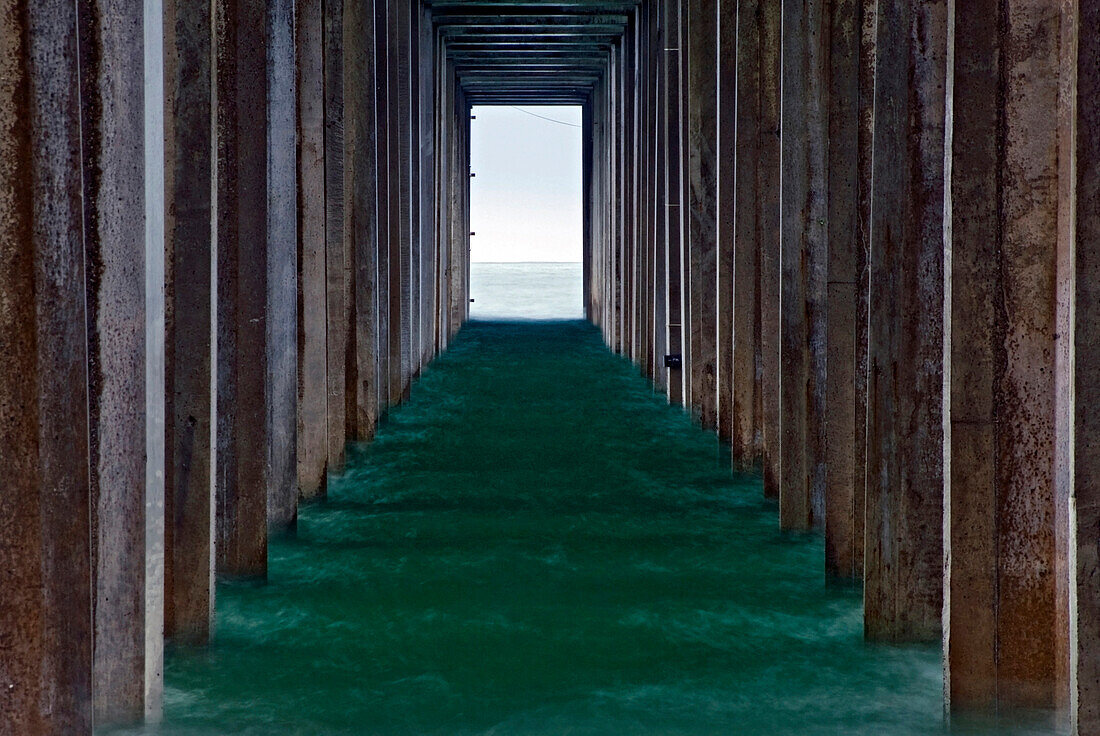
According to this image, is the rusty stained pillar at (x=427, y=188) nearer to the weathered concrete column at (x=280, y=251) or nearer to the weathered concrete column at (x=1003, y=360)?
the weathered concrete column at (x=280, y=251)

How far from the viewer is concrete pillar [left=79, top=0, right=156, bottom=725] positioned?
309cm

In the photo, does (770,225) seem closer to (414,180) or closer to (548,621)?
(548,621)

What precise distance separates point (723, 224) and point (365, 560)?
3900mm

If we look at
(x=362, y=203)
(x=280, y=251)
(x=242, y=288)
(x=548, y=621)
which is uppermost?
(x=362, y=203)

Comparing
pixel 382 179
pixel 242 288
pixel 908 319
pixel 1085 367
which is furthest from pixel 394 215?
pixel 1085 367

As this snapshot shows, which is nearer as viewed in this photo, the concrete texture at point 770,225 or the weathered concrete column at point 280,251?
the weathered concrete column at point 280,251

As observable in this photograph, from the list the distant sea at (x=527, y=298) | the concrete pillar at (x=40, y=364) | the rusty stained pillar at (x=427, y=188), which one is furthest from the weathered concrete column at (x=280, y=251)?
the distant sea at (x=527, y=298)

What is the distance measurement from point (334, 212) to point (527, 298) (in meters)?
26.6

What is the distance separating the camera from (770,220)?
6.84 metres

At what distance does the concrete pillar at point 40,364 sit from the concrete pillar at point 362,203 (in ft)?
18.2

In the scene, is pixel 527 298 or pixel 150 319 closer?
pixel 150 319

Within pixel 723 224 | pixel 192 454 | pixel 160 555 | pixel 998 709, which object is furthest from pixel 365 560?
pixel 723 224

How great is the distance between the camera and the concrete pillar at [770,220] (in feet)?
21.8

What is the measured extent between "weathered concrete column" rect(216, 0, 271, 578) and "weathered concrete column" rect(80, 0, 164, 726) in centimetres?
128
